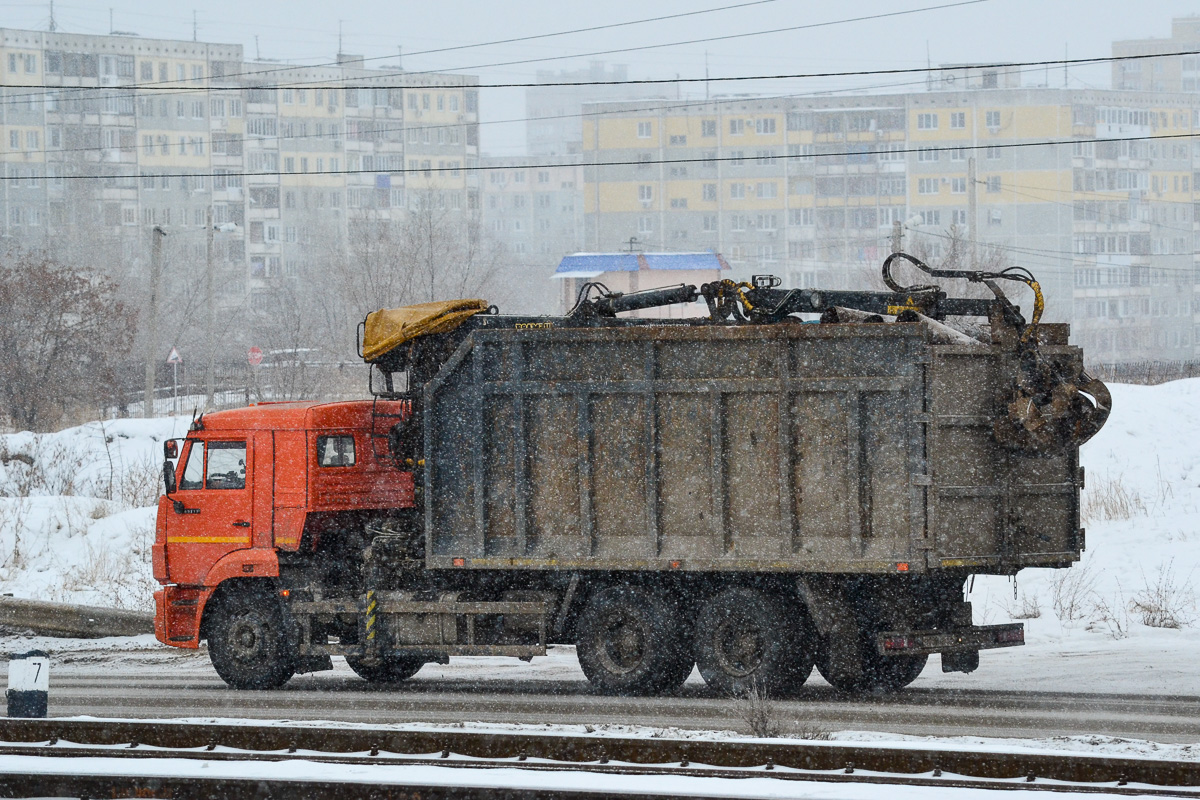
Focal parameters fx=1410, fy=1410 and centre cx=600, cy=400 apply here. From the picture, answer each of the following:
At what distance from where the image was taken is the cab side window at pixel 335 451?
13.2m

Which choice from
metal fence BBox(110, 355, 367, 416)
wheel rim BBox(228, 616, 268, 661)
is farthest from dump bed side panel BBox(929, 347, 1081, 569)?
metal fence BBox(110, 355, 367, 416)

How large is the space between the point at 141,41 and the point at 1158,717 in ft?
393

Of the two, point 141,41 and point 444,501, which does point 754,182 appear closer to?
point 141,41

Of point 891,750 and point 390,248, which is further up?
point 390,248

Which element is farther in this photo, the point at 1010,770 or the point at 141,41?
the point at 141,41

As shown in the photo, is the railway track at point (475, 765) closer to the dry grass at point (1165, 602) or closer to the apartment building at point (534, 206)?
the dry grass at point (1165, 602)

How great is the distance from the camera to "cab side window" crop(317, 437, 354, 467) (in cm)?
1321

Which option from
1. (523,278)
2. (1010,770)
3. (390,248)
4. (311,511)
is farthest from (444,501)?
(523,278)

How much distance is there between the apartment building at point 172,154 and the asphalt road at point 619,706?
9909 cm

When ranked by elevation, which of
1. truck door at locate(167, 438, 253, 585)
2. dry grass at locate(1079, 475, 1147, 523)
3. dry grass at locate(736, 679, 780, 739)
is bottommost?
dry grass at locate(736, 679, 780, 739)

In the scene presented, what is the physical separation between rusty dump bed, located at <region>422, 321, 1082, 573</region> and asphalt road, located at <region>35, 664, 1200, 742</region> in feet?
3.75

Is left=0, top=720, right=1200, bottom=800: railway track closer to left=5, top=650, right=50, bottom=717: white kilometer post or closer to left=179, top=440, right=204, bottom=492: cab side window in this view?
left=5, top=650, right=50, bottom=717: white kilometer post

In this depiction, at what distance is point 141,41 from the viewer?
386 ft

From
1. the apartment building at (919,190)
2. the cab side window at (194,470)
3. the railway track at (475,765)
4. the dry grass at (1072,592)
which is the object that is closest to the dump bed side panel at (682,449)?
the cab side window at (194,470)
